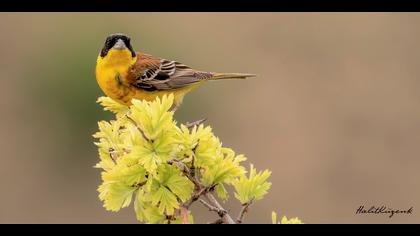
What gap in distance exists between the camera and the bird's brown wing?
5184 mm

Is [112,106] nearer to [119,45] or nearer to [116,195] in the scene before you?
[116,195]

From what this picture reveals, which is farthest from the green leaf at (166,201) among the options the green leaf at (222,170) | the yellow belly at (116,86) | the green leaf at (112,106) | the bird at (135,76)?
the yellow belly at (116,86)

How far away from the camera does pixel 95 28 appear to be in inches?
662

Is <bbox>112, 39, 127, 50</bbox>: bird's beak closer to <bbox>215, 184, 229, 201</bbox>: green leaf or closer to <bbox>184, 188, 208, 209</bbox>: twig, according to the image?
<bbox>215, 184, 229, 201</bbox>: green leaf

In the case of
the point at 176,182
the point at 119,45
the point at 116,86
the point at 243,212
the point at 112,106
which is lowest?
the point at 243,212

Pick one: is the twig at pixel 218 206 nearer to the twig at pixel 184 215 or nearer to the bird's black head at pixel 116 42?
the twig at pixel 184 215

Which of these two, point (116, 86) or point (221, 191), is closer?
point (221, 191)

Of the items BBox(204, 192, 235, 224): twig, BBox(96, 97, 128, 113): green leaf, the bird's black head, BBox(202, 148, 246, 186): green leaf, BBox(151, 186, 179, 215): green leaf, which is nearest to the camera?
BBox(204, 192, 235, 224): twig

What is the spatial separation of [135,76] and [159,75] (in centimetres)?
39

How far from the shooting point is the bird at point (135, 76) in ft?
16.1

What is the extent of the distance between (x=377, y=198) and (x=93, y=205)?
16.4 feet

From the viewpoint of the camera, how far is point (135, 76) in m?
5.12

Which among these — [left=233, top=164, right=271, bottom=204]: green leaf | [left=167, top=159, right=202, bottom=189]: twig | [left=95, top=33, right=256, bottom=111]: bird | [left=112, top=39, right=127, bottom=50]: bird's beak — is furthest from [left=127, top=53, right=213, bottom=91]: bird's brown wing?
[left=167, top=159, right=202, bottom=189]: twig

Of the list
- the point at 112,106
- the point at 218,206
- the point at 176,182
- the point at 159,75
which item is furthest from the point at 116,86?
the point at 218,206
